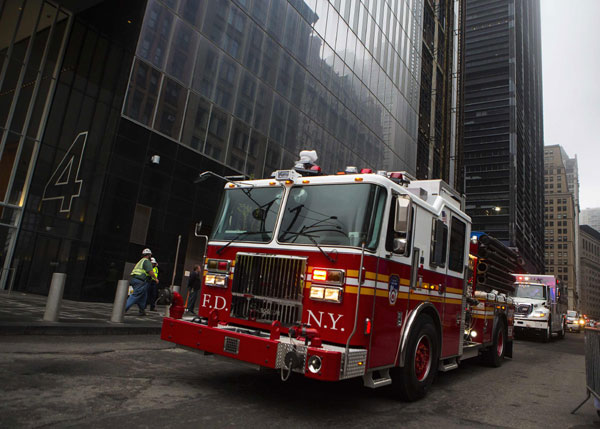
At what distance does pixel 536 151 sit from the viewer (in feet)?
424

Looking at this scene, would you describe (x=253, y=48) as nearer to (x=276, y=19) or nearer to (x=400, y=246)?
(x=276, y=19)

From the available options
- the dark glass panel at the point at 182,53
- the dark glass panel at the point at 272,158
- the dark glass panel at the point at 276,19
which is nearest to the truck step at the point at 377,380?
the dark glass panel at the point at 182,53

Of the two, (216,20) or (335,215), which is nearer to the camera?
(335,215)

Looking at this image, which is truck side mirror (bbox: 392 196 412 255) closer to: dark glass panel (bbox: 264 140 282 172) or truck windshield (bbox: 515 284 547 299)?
dark glass panel (bbox: 264 140 282 172)

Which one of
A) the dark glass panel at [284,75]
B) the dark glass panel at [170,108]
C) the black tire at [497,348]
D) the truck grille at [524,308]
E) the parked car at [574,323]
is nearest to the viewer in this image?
the black tire at [497,348]

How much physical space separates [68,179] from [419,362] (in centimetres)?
1379

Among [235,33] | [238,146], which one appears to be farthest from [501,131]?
[238,146]

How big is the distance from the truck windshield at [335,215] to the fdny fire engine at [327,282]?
0.01m

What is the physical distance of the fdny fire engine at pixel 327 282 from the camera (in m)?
4.41

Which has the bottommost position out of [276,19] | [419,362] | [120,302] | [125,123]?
[419,362]

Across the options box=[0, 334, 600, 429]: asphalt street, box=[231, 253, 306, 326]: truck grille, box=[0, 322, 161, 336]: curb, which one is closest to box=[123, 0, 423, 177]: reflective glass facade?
box=[0, 322, 161, 336]: curb

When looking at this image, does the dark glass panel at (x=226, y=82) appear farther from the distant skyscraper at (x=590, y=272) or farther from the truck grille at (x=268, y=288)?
the distant skyscraper at (x=590, y=272)

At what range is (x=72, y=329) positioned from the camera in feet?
25.9

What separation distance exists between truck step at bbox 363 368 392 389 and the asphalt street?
1.04 ft
